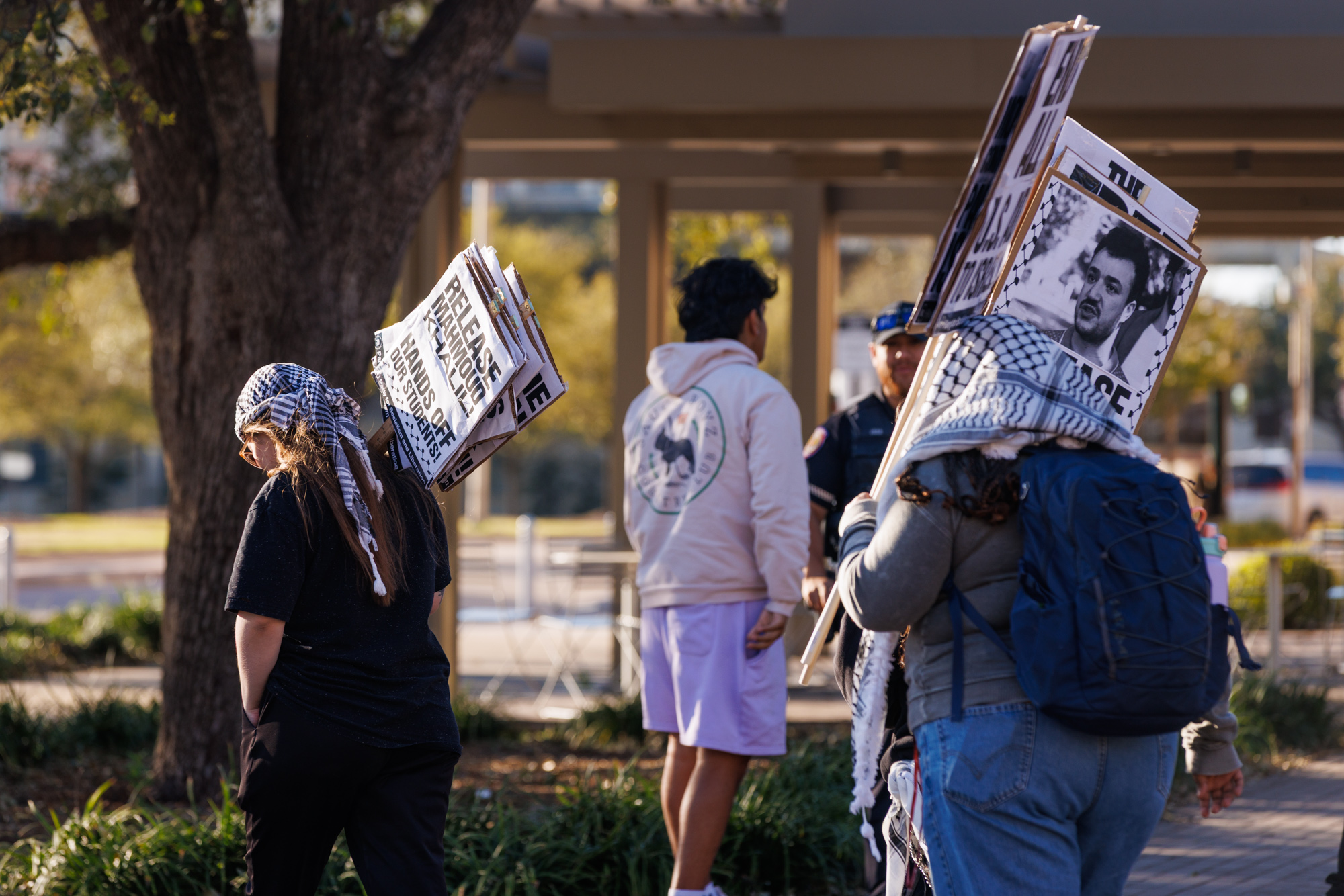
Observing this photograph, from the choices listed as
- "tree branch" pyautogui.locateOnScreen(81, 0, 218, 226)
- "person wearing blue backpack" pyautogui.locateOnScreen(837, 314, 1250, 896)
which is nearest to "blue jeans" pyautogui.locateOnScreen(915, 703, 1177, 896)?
"person wearing blue backpack" pyautogui.locateOnScreen(837, 314, 1250, 896)

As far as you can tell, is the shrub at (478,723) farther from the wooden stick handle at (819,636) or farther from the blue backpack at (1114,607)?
the blue backpack at (1114,607)

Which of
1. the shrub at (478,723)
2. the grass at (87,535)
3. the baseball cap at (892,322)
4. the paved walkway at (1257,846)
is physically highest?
the baseball cap at (892,322)

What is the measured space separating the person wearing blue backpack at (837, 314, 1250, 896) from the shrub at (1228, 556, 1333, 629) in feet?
38.7

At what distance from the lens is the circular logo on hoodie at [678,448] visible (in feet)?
15.4

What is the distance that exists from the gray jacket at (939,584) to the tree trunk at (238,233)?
372 centimetres

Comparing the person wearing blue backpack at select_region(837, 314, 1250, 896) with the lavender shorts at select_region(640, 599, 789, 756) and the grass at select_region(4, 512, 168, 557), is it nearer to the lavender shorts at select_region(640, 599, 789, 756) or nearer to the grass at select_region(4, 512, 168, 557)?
the lavender shorts at select_region(640, 599, 789, 756)

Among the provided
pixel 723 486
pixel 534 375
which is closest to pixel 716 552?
pixel 723 486

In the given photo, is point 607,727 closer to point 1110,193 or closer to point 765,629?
point 765,629

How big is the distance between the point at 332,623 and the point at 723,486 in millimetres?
1668

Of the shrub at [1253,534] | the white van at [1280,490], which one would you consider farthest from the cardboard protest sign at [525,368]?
the white van at [1280,490]

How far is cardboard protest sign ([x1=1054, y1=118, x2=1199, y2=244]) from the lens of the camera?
10.2 feet

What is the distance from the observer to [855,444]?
4.97 metres

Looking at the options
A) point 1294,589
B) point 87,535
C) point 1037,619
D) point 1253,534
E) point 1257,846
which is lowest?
point 1257,846

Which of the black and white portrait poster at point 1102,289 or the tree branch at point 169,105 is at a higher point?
the tree branch at point 169,105
